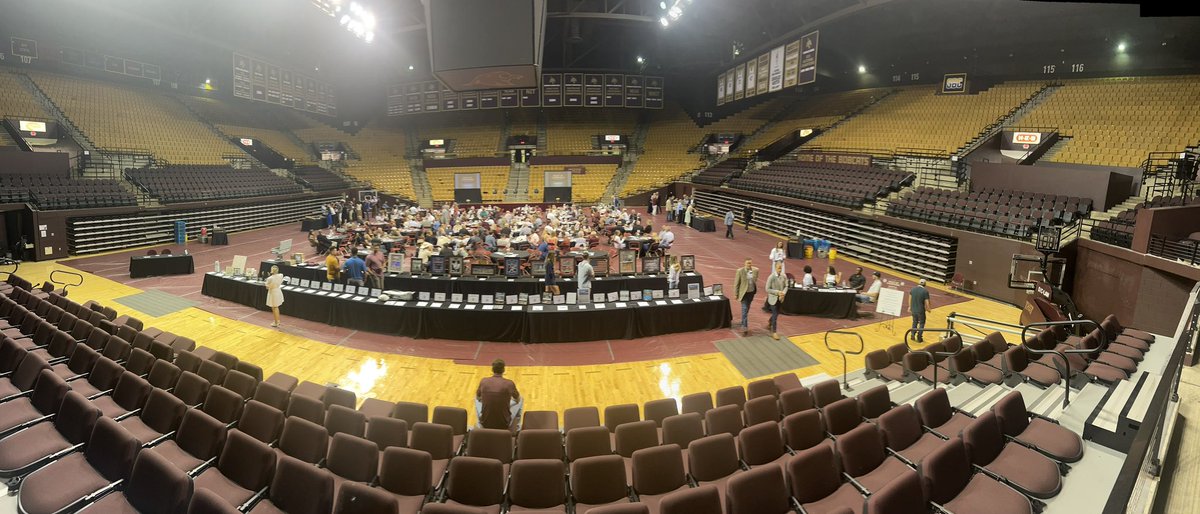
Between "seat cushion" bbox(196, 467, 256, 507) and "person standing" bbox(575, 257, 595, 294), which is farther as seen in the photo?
"person standing" bbox(575, 257, 595, 294)

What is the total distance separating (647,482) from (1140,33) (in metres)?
30.6

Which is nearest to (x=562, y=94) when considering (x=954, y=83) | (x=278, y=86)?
(x=278, y=86)

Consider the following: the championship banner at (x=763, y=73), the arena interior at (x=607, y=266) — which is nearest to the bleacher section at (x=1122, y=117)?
the arena interior at (x=607, y=266)

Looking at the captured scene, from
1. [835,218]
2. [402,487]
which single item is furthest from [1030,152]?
[402,487]

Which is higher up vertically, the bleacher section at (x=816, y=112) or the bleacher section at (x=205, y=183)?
the bleacher section at (x=816, y=112)

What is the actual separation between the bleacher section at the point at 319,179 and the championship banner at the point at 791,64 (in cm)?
2880

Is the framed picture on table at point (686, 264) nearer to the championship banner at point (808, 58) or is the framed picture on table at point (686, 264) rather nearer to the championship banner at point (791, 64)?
the championship banner at point (808, 58)

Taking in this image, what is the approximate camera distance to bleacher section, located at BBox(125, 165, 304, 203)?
73.9ft

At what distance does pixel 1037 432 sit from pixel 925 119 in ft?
84.1

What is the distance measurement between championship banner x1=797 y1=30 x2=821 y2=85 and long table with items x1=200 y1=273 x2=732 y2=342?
15149mm

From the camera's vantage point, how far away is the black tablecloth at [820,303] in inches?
484

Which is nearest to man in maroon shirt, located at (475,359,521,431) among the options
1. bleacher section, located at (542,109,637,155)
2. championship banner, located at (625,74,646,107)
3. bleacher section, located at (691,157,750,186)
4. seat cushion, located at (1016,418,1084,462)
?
seat cushion, located at (1016,418,1084,462)

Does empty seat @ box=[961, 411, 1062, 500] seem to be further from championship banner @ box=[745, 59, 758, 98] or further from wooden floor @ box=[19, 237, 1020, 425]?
championship banner @ box=[745, 59, 758, 98]

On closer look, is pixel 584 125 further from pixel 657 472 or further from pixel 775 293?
pixel 657 472
